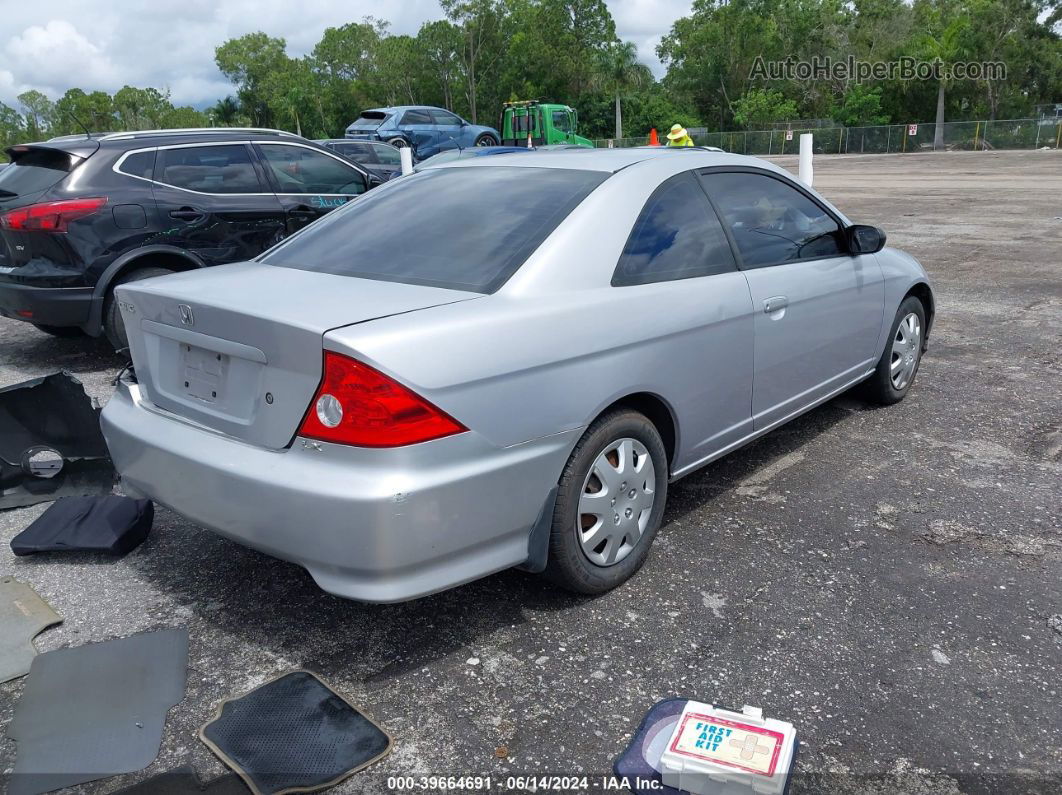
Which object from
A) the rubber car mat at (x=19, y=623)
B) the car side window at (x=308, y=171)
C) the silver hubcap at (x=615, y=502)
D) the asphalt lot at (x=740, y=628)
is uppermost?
the car side window at (x=308, y=171)

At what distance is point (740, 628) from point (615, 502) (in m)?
0.62

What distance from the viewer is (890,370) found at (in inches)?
207

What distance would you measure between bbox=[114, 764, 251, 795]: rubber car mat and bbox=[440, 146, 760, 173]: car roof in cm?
254

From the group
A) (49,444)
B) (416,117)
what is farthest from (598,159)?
(416,117)

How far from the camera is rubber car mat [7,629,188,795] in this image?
2469mm

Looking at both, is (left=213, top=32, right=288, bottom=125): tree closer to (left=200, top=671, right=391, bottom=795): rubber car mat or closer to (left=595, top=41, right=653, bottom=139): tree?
(left=595, top=41, right=653, bottom=139): tree

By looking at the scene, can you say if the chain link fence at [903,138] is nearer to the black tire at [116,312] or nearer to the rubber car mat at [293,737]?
the black tire at [116,312]

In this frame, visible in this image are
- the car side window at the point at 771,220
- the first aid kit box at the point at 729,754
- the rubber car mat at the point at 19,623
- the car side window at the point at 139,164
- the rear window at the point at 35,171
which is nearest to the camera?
the first aid kit box at the point at 729,754

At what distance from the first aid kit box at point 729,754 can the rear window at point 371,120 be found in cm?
2463

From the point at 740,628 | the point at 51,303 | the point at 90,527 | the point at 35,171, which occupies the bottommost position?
the point at 740,628

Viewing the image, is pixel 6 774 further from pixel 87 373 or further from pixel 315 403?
pixel 87 373

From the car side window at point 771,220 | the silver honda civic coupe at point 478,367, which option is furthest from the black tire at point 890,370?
the silver honda civic coupe at point 478,367

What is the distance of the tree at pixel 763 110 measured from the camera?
69.9m

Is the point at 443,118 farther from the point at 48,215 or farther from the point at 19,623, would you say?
the point at 19,623
